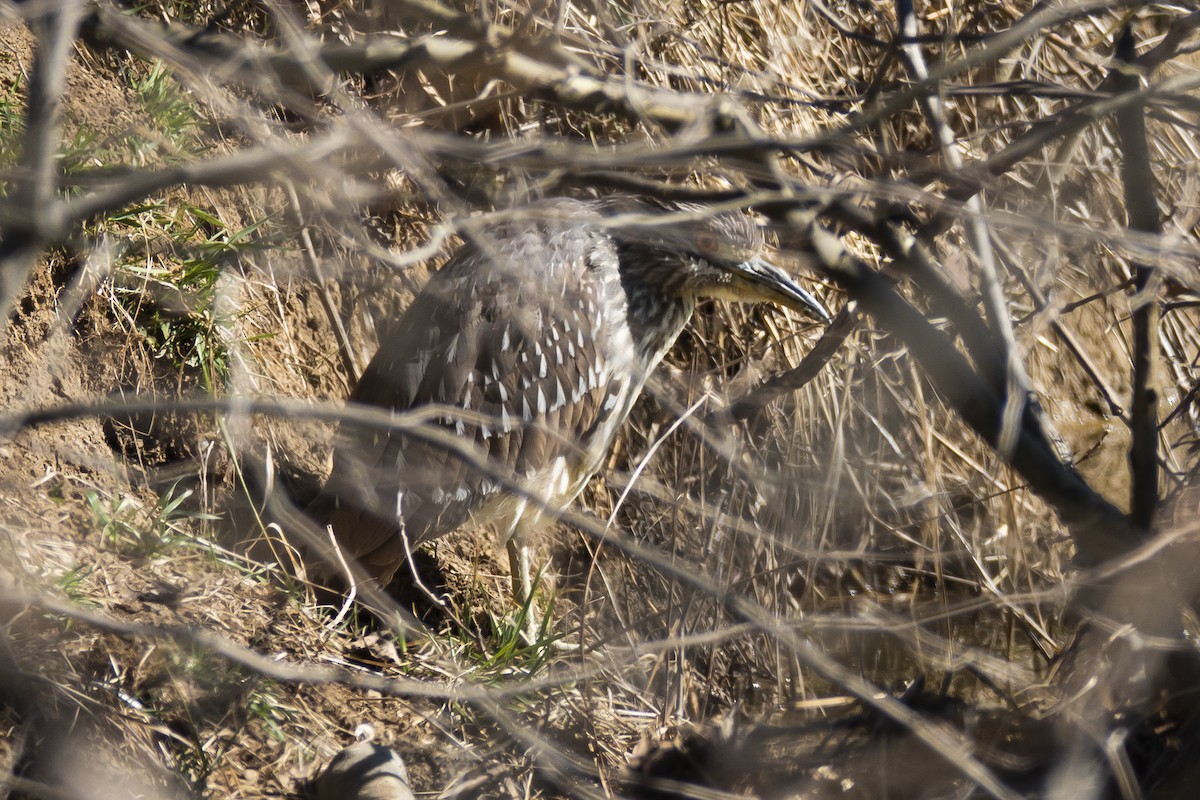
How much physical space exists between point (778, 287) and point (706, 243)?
343 mm

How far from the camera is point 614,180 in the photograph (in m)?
2.78

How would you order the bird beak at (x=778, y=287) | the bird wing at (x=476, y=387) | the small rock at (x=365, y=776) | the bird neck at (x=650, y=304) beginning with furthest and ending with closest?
the bird neck at (x=650, y=304), the bird beak at (x=778, y=287), the bird wing at (x=476, y=387), the small rock at (x=365, y=776)

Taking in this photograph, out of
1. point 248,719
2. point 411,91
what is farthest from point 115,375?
point 411,91

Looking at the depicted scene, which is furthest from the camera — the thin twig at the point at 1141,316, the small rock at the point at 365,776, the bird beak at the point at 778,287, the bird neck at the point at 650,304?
the bird neck at the point at 650,304

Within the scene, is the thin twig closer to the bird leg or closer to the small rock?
the small rock

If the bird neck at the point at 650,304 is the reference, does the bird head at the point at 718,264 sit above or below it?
above

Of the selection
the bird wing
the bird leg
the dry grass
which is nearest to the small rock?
the dry grass

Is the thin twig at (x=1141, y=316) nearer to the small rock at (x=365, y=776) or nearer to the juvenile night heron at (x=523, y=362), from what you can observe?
the juvenile night heron at (x=523, y=362)

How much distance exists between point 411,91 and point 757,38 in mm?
1594

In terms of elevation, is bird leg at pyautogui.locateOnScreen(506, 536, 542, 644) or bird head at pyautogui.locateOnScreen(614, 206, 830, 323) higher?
bird head at pyautogui.locateOnScreen(614, 206, 830, 323)

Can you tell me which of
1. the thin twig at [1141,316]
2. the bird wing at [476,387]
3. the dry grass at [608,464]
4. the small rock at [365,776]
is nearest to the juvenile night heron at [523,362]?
the bird wing at [476,387]

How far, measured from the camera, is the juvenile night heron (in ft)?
13.0

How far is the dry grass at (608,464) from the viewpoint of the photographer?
2.49 m

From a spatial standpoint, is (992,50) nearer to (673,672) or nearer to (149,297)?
(673,672)
